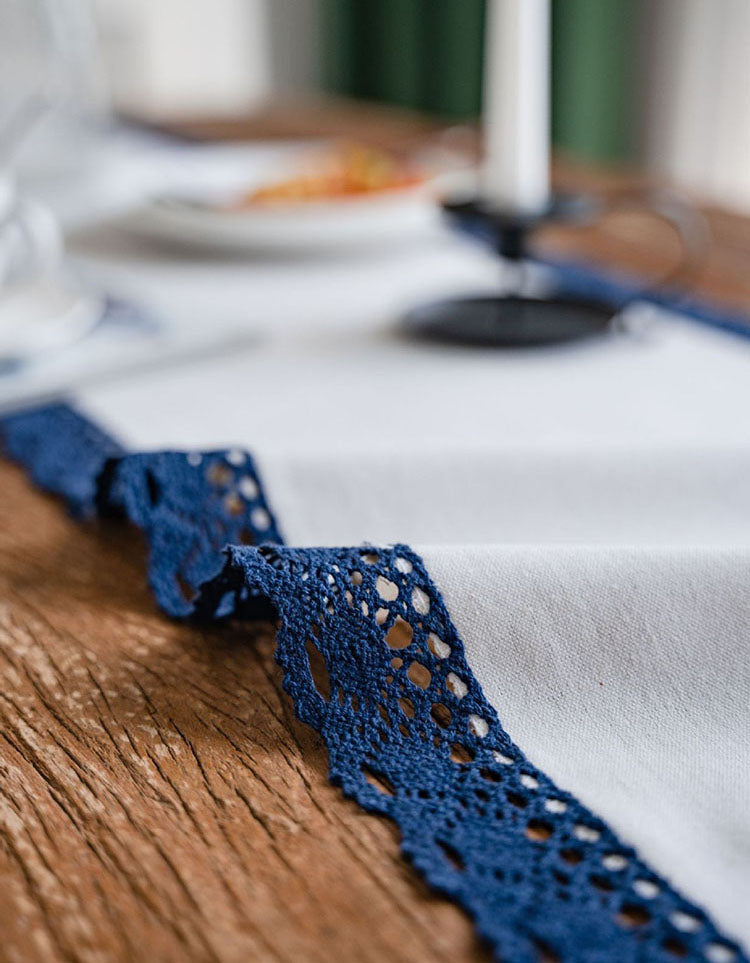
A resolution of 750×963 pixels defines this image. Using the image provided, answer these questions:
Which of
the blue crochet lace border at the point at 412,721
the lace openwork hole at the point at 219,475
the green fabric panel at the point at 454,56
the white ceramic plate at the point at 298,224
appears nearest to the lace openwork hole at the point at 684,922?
the blue crochet lace border at the point at 412,721

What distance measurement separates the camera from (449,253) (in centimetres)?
105

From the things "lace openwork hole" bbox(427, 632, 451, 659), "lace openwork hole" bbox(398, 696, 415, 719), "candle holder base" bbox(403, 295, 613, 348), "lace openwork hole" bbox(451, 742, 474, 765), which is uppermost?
"candle holder base" bbox(403, 295, 613, 348)

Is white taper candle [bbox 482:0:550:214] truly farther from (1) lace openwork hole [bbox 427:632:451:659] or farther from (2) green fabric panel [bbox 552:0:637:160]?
(2) green fabric panel [bbox 552:0:637:160]

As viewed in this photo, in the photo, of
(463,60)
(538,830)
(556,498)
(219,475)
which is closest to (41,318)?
(219,475)

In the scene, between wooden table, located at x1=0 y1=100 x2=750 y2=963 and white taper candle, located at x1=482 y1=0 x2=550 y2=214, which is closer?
wooden table, located at x1=0 y1=100 x2=750 y2=963

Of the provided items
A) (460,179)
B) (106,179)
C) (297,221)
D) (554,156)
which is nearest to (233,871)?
(297,221)

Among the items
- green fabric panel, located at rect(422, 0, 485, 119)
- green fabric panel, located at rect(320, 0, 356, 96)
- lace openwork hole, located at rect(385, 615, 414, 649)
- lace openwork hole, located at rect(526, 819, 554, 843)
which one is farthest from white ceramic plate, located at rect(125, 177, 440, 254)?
green fabric panel, located at rect(320, 0, 356, 96)

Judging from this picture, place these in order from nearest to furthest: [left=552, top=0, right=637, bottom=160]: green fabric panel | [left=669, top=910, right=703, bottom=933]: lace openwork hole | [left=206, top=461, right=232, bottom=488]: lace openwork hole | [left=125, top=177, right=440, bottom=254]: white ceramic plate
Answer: [left=669, top=910, right=703, bottom=933]: lace openwork hole
[left=206, top=461, right=232, bottom=488]: lace openwork hole
[left=125, top=177, right=440, bottom=254]: white ceramic plate
[left=552, top=0, right=637, bottom=160]: green fabric panel

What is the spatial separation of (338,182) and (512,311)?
39 cm

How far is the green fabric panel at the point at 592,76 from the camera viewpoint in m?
2.67

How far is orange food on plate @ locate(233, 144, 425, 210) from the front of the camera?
3.63 feet

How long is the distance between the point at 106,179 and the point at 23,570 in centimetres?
93

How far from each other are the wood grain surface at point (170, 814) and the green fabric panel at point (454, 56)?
108 inches

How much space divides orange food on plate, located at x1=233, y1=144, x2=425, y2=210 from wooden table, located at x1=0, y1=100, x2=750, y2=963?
2.16ft
